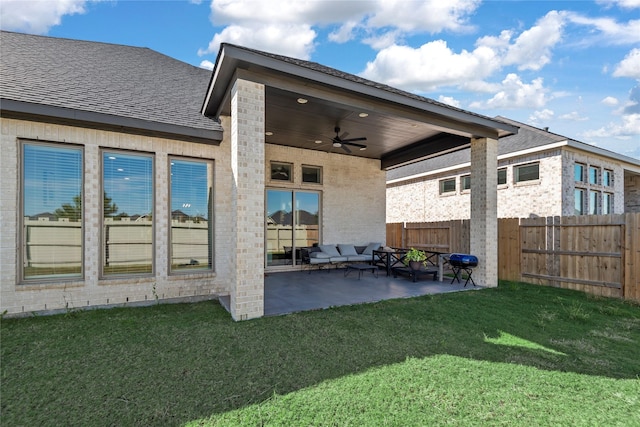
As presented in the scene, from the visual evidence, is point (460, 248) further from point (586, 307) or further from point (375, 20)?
point (375, 20)

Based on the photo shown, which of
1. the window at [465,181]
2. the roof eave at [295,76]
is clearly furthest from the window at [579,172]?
the roof eave at [295,76]

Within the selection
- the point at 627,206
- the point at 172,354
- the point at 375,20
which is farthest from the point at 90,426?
the point at 627,206

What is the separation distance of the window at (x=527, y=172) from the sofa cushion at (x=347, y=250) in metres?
7.83

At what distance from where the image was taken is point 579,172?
11.8m

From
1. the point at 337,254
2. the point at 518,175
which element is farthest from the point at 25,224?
the point at 518,175

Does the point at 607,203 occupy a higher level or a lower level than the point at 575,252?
higher

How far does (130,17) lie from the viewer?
8.19 metres

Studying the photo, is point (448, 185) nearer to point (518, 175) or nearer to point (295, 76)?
point (518, 175)

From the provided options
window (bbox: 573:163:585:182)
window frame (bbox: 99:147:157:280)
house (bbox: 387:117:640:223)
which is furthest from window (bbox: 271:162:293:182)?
window (bbox: 573:163:585:182)

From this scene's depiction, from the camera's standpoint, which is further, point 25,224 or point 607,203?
point 607,203

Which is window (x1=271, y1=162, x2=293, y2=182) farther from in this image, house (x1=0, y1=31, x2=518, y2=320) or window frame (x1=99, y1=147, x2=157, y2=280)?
window frame (x1=99, y1=147, x2=157, y2=280)

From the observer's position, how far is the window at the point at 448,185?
14629 mm

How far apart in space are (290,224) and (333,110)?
429 cm

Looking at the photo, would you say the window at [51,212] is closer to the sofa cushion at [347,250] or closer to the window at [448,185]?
the sofa cushion at [347,250]
